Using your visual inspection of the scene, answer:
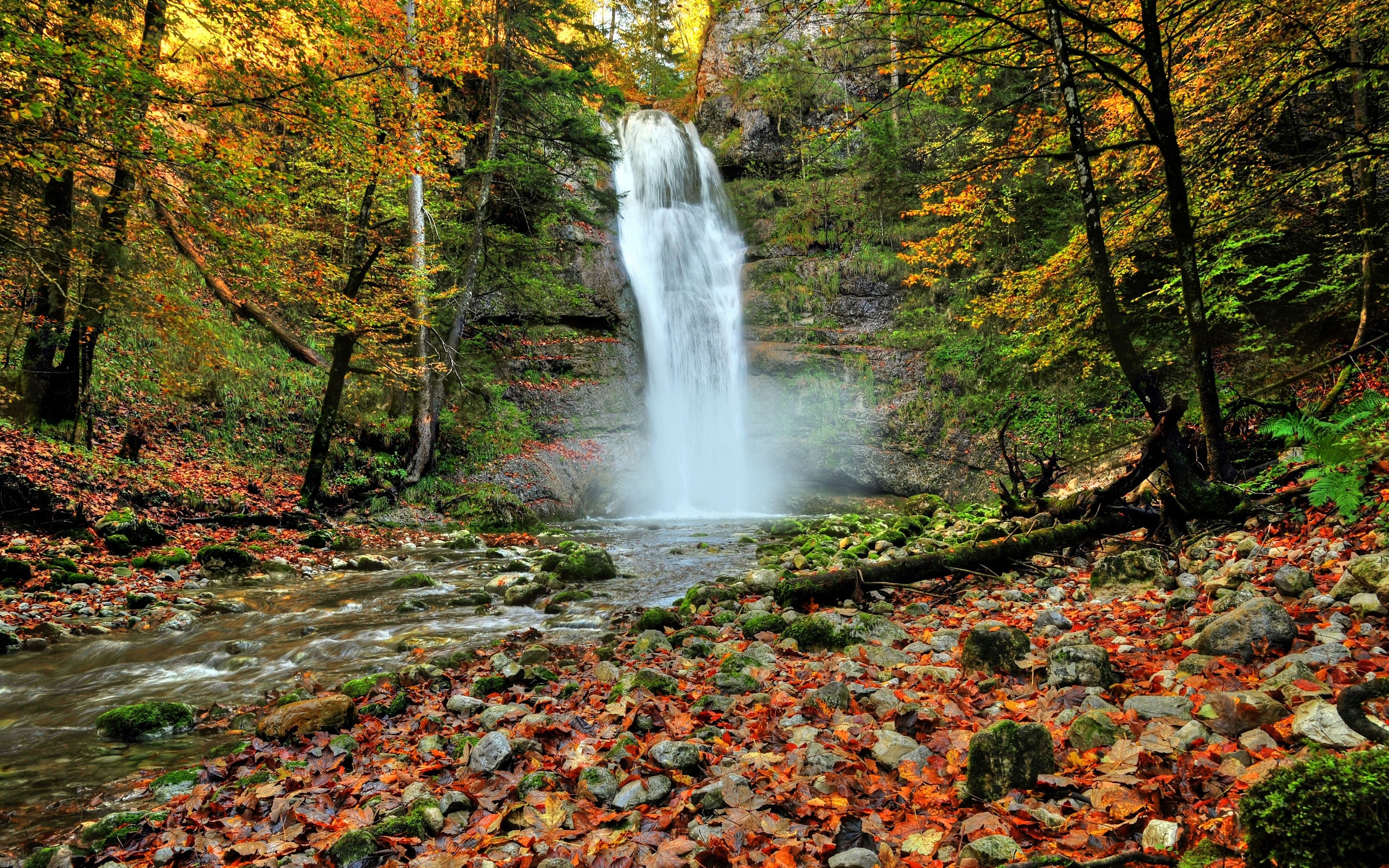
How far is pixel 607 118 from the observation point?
16.5 m

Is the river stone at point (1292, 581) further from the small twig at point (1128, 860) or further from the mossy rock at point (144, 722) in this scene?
the mossy rock at point (144, 722)

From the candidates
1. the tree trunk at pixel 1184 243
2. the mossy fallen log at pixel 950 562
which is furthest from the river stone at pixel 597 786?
the tree trunk at pixel 1184 243

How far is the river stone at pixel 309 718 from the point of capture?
313 centimetres

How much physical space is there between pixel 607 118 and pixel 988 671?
17.2 meters

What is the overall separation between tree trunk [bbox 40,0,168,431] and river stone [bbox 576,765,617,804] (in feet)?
25.5

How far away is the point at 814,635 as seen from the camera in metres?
3.87

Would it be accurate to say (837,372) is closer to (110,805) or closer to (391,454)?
(391,454)

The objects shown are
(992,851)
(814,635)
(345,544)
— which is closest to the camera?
(992,851)

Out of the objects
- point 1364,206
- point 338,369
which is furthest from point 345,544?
point 1364,206

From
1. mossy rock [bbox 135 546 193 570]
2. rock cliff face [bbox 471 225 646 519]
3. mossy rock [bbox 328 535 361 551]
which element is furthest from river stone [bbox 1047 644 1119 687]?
rock cliff face [bbox 471 225 646 519]

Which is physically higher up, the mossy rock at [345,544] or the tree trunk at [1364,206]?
the tree trunk at [1364,206]

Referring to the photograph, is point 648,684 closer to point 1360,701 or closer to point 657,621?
point 657,621

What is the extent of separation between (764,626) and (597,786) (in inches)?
84.7

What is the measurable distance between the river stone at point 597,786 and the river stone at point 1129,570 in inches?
134
